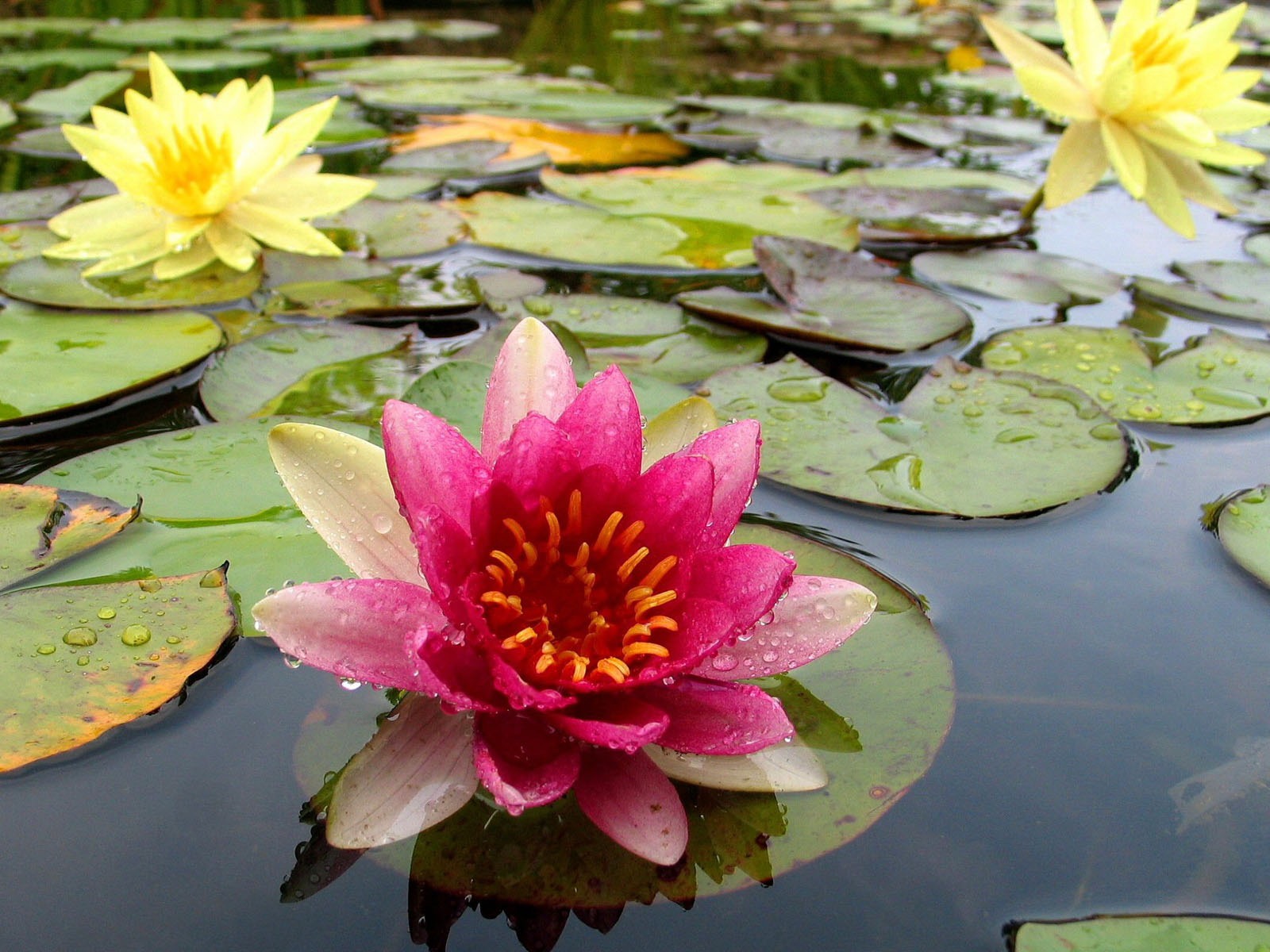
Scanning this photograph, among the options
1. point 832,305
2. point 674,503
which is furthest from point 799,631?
point 832,305

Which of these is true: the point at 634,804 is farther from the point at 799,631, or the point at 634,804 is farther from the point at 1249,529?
the point at 1249,529

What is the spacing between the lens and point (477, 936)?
3.05ft

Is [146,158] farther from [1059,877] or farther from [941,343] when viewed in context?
[1059,877]

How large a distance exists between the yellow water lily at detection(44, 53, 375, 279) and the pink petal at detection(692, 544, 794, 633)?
175 centimetres

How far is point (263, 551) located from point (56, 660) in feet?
1.05

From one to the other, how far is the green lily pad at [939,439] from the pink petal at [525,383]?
610 mm

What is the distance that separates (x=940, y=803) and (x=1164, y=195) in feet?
7.56

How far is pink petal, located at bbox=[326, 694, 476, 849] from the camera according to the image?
939 millimetres

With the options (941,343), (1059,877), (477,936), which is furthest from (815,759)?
(941,343)

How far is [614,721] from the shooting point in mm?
971

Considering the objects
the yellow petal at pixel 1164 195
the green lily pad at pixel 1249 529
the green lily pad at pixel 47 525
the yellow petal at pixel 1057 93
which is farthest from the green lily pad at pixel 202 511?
the yellow petal at pixel 1164 195

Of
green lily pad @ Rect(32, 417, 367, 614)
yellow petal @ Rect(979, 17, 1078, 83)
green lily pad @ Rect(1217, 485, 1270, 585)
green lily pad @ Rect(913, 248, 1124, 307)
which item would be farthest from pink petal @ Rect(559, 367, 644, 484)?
yellow petal @ Rect(979, 17, 1078, 83)

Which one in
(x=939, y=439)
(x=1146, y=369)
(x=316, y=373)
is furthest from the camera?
(x=1146, y=369)

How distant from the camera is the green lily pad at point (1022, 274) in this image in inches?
106
